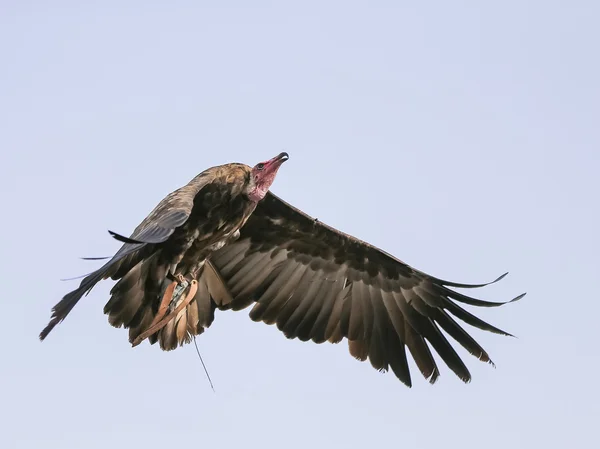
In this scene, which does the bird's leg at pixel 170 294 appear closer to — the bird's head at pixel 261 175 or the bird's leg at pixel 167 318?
the bird's leg at pixel 167 318

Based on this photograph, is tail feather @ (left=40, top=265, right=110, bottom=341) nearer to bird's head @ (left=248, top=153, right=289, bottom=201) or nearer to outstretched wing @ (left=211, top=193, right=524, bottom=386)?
bird's head @ (left=248, top=153, right=289, bottom=201)

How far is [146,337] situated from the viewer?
15.1 m

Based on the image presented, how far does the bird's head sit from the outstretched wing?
128 cm

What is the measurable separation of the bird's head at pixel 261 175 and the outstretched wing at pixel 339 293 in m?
1.28

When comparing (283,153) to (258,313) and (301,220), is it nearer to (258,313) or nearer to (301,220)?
(301,220)

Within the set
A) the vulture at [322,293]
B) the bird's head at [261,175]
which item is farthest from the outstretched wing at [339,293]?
the bird's head at [261,175]

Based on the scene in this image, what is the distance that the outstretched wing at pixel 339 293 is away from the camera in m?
17.1

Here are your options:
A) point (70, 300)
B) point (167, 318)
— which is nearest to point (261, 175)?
point (167, 318)

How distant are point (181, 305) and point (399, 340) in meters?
3.35

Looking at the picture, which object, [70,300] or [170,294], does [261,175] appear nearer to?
[170,294]

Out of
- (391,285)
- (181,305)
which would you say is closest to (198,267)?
(181,305)

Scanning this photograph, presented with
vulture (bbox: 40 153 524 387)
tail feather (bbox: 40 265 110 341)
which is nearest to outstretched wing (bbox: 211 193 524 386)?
vulture (bbox: 40 153 524 387)

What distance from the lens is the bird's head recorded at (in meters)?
15.5

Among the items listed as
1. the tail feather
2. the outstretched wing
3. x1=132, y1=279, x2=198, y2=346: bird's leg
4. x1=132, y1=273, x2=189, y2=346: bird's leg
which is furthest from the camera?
the outstretched wing
